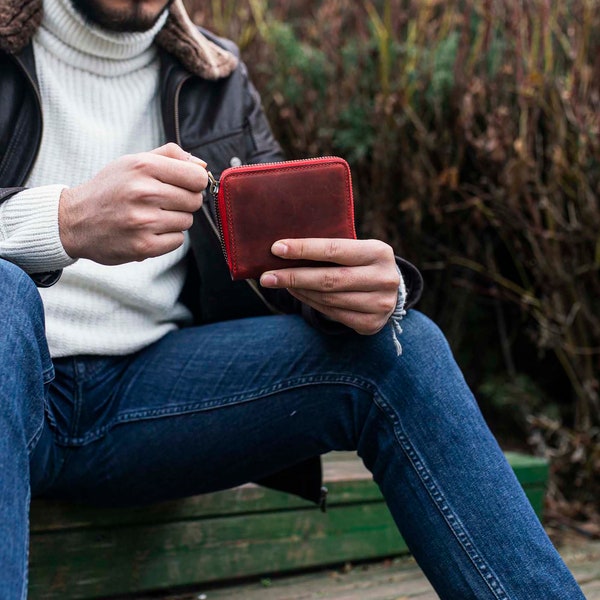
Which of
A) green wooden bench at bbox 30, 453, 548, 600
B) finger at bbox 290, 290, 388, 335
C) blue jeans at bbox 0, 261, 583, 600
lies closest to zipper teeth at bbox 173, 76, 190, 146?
blue jeans at bbox 0, 261, 583, 600

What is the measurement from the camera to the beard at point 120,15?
1527mm

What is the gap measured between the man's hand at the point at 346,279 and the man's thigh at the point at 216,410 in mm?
82

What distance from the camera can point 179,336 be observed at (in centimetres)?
155

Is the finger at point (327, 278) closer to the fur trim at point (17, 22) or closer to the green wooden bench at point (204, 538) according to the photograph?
the fur trim at point (17, 22)

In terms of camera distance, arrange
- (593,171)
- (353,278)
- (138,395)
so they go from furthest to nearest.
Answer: (593,171) → (138,395) → (353,278)

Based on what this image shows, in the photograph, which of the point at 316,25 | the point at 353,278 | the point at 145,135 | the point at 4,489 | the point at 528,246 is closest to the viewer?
the point at 4,489

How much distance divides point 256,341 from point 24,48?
2.21ft

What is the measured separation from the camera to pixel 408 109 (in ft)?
8.59

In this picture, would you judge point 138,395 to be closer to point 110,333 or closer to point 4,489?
point 110,333

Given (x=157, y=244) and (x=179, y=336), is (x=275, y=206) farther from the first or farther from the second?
(x=179, y=336)

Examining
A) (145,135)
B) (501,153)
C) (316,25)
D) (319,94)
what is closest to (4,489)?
(145,135)

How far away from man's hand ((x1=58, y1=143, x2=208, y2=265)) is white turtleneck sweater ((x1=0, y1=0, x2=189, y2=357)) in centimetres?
29

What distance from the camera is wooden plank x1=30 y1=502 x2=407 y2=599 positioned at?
66.2 inches

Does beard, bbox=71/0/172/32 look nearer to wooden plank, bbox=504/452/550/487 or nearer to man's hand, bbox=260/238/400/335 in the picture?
man's hand, bbox=260/238/400/335
